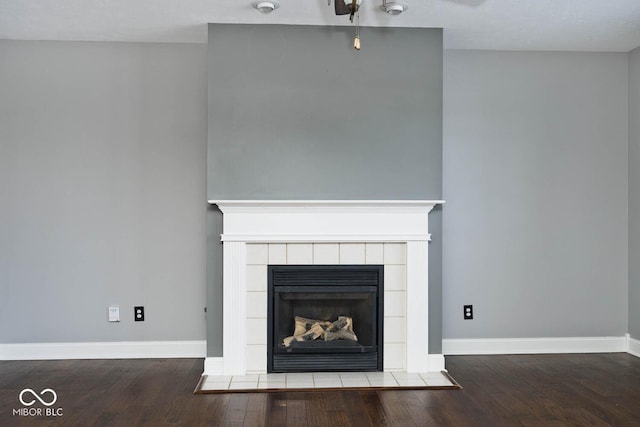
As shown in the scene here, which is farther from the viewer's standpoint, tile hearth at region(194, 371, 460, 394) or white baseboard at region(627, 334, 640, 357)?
white baseboard at region(627, 334, 640, 357)

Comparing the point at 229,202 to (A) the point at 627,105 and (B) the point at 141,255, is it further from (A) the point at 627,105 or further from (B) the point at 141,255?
(A) the point at 627,105

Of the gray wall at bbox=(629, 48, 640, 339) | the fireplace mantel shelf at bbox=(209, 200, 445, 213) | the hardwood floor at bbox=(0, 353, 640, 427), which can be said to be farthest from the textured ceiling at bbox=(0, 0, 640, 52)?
the hardwood floor at bbox=(0, 353, 640, 427)

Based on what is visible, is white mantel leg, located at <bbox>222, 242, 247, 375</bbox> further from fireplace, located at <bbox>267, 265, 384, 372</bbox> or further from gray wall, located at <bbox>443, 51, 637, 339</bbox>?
gray wall, located at <bbox>443, 51, 637, 339</bbox>

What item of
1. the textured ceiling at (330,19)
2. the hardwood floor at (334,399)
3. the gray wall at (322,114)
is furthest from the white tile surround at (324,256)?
the textured ceiling at (330,19)

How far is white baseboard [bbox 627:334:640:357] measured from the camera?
449 cm

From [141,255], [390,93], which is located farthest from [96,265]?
[390,93]

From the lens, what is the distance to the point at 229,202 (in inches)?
151

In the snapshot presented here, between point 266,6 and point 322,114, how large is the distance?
77 centimetres

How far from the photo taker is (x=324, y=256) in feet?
13.1

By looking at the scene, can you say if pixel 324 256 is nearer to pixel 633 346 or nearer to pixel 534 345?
pixel 534 345

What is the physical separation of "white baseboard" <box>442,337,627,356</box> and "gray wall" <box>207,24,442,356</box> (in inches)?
49.8

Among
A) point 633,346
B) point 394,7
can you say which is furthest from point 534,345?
point 394,7

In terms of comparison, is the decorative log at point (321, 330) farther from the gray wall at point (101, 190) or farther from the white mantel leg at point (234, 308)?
the gray wall at point (101, 190)

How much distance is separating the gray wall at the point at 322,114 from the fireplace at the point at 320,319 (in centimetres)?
40
